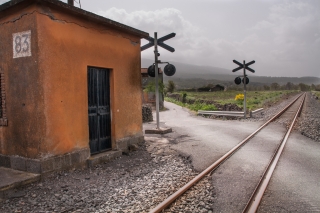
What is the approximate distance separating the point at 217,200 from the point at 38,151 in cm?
386

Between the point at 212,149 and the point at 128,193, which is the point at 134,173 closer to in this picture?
the point at 128,193

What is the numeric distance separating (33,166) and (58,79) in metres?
1.99

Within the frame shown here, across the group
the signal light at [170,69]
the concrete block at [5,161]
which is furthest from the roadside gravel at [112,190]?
the signal light at [170,69]

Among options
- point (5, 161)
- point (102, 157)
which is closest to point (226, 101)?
point (102, 157)

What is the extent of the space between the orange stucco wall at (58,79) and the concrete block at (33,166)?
0.14 meters

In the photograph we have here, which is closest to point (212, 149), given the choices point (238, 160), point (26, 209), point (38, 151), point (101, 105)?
point (238, 160)

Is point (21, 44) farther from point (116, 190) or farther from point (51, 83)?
point (116, 190)

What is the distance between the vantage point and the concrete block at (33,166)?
19.5ft

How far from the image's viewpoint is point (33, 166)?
19.8ft

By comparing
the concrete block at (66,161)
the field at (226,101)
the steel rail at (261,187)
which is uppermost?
the field at (226,101)

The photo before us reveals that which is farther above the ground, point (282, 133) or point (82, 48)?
point (82, 48)

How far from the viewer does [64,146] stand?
652 cm

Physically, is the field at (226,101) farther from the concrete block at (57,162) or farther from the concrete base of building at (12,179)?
the concrete base of building at (12,179)

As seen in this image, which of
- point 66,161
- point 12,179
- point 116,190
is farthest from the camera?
point 66,161
